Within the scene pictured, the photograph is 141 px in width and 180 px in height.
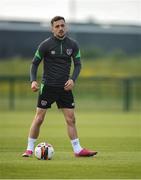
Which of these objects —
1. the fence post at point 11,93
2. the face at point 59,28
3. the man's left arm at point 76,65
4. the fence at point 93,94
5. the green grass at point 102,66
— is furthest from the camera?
the green grass at point 102,66

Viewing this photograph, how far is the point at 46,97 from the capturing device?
46.9 ft

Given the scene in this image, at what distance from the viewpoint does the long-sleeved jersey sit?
559 inches

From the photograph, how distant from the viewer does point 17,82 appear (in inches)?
1369

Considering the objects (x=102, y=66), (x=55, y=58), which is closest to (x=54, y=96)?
(x=55, y=58)

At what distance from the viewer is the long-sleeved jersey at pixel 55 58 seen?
46.5 feet

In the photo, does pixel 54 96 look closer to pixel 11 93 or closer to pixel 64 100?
pixel 64 100

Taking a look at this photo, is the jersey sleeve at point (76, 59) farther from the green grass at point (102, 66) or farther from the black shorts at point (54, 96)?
the green grass at point (102, 66)

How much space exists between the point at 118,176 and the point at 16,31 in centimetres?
2589

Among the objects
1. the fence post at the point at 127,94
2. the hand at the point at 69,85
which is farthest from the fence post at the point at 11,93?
the hand at the point at 69,85

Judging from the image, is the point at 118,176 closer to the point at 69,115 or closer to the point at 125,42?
the point at 69,115

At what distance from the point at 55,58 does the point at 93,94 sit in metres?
21.3

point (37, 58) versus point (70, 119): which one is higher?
point (37, 58)

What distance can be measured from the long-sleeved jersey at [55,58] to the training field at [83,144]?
3.95ft

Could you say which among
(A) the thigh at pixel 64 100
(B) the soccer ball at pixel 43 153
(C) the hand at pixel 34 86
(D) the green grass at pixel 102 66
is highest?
(C) the hand at pixel 34 86
